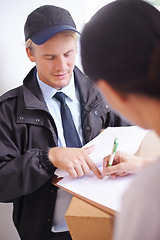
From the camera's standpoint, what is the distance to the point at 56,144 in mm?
1006

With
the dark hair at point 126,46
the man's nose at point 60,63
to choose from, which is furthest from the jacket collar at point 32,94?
the dark hair at point 126,46

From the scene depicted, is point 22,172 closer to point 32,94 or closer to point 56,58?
point 32,94

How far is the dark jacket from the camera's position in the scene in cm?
90

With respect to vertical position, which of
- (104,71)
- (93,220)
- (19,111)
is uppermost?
(104,71)

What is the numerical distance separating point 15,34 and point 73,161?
69cm

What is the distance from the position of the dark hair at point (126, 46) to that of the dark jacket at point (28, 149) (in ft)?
1.87

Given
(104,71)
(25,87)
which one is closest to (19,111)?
(25,87)

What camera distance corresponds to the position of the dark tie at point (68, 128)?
106 cm

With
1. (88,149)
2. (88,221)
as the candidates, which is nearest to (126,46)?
(88,221)

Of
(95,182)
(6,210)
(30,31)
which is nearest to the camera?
(95,182)

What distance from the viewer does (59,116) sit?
1.08 metres

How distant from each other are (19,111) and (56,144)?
0.19 m

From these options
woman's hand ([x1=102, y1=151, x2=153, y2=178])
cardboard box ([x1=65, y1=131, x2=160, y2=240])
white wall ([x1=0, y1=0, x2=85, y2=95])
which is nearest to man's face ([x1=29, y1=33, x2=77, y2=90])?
white wall ([x1=0, y1=0, x2=85, y2=95])

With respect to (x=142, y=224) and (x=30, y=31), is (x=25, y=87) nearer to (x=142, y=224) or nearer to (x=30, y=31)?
(x=30, y=31)
